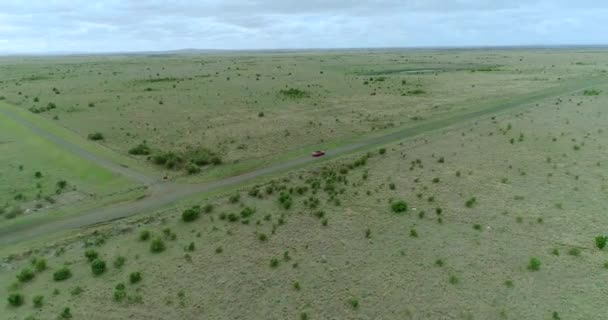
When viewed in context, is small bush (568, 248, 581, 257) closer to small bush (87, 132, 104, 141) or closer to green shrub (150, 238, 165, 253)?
green shrub (150, 238, 165, 253)

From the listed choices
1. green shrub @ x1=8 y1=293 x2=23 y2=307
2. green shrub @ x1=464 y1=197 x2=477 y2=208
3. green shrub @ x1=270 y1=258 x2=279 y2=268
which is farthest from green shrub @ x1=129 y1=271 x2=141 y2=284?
green shrub @ x1=464 y1=197 x2=477 y2=208

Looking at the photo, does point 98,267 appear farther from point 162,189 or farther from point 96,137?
point 96,137

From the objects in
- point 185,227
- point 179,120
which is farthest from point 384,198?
point 179,120

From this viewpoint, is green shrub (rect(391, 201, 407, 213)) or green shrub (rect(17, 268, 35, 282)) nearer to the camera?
green shrub (rect(17, 268, 35, 282))

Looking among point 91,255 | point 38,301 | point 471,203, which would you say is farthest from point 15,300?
point 471,203

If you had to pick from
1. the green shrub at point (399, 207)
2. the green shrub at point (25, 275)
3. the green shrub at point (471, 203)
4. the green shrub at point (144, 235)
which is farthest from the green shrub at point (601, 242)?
the green shrub at point (25, 275)

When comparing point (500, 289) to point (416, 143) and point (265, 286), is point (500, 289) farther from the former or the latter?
point (416, 143)
